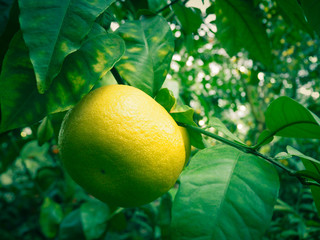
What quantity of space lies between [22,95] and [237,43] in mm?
854

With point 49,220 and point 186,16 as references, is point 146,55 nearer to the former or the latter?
point 186,16

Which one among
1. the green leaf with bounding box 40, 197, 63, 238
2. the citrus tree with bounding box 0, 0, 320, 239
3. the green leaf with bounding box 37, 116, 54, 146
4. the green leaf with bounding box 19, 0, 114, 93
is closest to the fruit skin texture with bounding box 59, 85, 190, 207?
the citrus tree with bounding box 0, 0, 320, 239

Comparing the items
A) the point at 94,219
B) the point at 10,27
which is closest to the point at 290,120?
the point at 10,27

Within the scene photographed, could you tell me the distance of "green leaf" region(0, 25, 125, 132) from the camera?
1.12 feet

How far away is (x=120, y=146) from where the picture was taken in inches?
15.6

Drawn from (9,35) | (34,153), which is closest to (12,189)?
(34,153)

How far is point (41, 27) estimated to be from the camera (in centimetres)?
32

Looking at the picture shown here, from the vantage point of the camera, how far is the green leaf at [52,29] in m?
0.30

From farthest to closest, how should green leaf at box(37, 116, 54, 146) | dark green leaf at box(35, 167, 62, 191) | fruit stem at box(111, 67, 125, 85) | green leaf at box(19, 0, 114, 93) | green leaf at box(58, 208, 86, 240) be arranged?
dark green leaf at box(35, 167, 62, 191) < green leaf at box(58, 208, 86, 240) < green leaf at box(37, 116, 54, 146) < fruit stem at box(111, 67, 125, 85) < green leaf at box(19, 0, 114, 93)

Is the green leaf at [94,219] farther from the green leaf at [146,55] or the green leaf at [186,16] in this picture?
the green leaf at [186,16]

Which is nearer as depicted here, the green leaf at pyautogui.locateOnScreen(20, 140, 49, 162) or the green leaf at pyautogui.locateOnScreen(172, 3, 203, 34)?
the green leaf at pyautogui.locateOnScreen(172, 3, 203, 34)

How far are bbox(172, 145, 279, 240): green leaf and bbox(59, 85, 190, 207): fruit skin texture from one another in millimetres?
57

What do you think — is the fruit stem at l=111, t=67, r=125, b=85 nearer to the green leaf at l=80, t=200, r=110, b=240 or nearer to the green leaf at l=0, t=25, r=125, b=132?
→ the green leaf at l=0, t=25, r=125, b=132

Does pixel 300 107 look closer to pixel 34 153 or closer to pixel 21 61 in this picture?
pixel 21 61
